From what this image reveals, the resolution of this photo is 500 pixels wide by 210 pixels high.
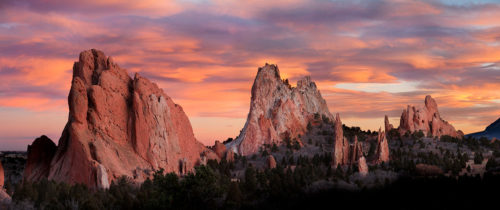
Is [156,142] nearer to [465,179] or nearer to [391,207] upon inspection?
[391,207]

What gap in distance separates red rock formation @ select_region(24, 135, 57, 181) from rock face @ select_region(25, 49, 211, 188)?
37 centimetres

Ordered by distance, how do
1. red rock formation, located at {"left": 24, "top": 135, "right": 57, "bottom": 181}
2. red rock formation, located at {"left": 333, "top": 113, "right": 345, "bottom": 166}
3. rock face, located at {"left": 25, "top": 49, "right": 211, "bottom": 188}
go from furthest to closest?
1. red rock formation, located at {"left": 333, "top": 113, "right": 345, "bottom": 166}
2. red rock formation, located at {"left": 24, "top": 135, "right": 57, "bottom": 181}
3. rock face, located at {"left": 25, "top": 49, "right": 211, "bottom": 188}

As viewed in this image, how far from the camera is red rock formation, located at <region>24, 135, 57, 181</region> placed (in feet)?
430

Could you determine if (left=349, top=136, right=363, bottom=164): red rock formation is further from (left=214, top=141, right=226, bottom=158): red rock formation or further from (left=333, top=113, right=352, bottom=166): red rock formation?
(left=214, top=141, right=226, bottom=158): red rock formation

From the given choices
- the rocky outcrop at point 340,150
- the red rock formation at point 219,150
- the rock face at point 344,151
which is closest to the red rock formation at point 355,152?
the rock face at point 344,151

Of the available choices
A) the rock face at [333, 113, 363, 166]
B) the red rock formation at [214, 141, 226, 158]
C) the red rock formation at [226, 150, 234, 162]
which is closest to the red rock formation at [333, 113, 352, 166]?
the rock face at [333, 113, 363, 166]

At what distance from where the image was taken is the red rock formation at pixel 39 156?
131 m

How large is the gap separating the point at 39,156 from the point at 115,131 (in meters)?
17.6

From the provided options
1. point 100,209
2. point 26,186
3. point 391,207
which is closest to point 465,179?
point 391,207

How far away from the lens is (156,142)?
14688cm

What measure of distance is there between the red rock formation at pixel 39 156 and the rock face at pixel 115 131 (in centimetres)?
37

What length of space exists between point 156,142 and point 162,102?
12.1m

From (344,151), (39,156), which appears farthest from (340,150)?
(39,156)

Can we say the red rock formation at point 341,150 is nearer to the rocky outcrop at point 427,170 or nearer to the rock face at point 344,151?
the rock face at point 344,151
